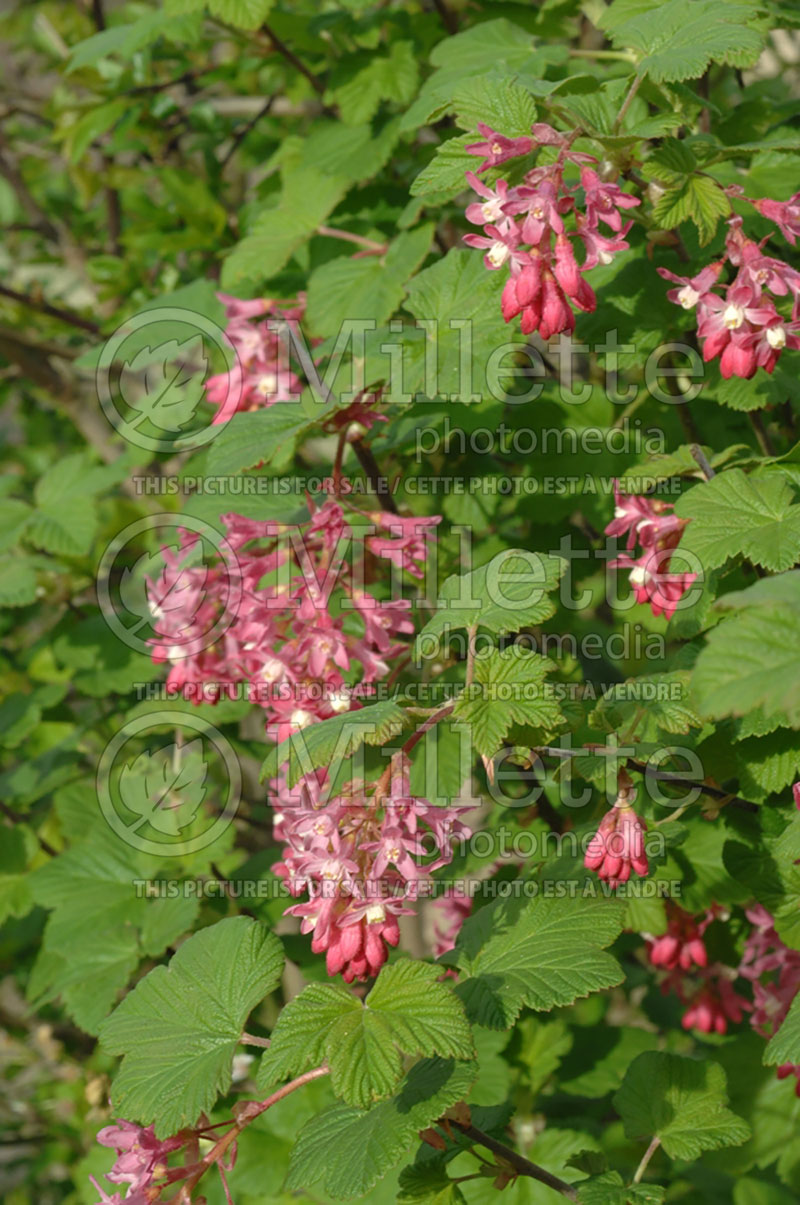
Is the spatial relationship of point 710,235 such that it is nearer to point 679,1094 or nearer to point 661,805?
point 661,805

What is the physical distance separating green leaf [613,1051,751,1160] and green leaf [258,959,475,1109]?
579 millimetres

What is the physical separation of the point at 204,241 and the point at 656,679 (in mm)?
2008

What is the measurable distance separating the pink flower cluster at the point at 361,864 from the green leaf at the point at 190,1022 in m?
0.14

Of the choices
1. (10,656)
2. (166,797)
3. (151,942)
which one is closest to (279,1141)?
(151,942)

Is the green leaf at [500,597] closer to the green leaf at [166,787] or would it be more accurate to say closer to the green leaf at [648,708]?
the green leaf at [648,708]

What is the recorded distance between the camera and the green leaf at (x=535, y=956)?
1469 millimetres

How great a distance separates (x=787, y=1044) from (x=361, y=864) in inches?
21.7

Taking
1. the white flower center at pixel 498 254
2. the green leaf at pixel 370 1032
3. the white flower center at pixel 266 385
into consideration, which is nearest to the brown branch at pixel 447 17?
the white flower center at pixel 266 385

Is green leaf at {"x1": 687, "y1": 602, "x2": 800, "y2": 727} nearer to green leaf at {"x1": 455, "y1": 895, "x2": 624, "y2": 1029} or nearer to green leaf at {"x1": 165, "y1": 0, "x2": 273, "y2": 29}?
green leaf at {"x1": 455, "y1": 895, "x2": 624, "y2": 1029}

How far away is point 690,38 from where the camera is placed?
5.49ft

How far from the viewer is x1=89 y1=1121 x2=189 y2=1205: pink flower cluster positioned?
148cm

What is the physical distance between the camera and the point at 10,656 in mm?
3875

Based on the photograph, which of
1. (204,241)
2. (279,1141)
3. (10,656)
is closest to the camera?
(279,1141)

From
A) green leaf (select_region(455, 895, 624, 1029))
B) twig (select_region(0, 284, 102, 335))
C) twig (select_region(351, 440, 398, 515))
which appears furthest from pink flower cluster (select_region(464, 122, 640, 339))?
twig (select_region(0, 284, 102, 335))
